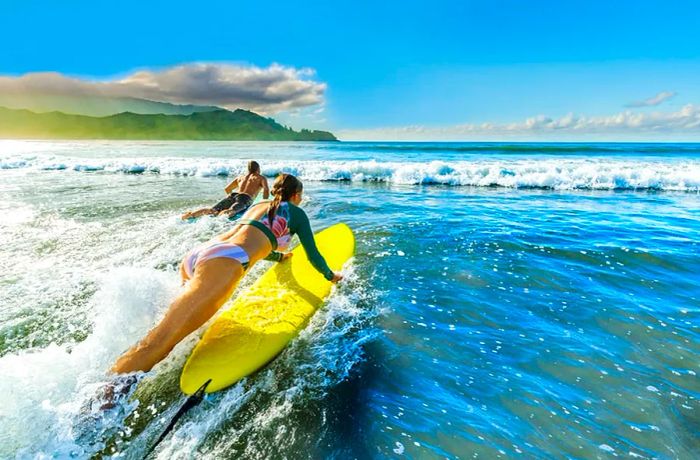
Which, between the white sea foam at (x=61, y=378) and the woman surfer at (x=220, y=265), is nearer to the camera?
the white sea foam at (x=61, y=378)

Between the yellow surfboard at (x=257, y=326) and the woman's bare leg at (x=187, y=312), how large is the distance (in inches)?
10.5

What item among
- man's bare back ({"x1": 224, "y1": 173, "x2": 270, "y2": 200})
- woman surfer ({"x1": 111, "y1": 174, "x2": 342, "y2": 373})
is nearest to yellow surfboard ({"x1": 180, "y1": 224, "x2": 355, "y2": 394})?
woman surfer ({"x1": 111, "y1": 174, "x2": 342, "y2": 373})

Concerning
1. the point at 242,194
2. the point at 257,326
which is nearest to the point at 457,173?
the point at 242,194

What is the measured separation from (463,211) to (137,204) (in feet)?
32.6

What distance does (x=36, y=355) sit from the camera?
3.19 metres

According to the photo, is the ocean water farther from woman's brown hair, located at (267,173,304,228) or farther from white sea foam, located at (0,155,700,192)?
white sea foam, located at (0,155,700,192)

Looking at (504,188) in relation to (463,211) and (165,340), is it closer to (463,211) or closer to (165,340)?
(463,211)

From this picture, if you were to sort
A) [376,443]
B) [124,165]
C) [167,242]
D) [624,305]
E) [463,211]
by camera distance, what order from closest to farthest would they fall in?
[376,443] → [624,305] → [167,242] → [463,211] → [124,165]

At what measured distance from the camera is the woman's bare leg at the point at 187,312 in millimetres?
2971

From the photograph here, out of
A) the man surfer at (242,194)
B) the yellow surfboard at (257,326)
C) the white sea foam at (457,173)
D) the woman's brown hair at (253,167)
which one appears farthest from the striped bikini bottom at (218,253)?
the white sea foam at (457,173)

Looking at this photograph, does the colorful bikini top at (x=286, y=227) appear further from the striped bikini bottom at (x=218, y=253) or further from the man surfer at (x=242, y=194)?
the man surfer at (x=242, y=194)

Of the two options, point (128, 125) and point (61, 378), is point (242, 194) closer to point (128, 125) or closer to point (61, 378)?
point (61, 378)

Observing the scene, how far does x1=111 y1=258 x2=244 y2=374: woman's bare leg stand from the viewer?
2.97 meters

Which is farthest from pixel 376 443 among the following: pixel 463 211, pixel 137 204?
pixel 137 204
